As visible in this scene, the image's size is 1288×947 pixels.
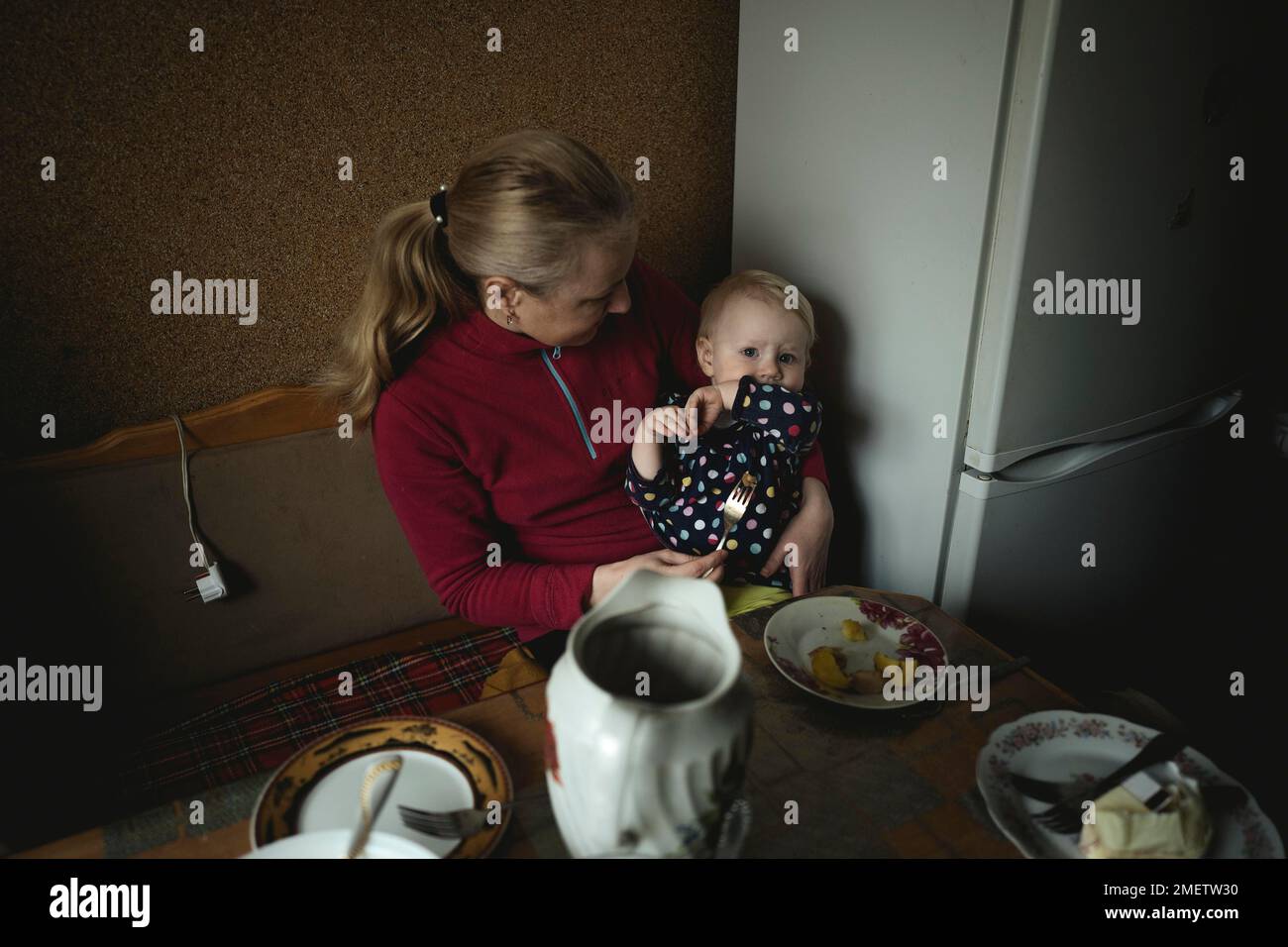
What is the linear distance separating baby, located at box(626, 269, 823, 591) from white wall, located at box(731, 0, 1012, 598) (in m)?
0.19

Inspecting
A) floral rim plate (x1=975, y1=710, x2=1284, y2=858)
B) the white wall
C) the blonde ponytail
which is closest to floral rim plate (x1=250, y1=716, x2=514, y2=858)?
floral rim plate (x1=975, y1=710, x2=1284, y2=858)

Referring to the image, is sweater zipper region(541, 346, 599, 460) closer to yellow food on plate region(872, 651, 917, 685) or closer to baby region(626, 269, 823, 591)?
baby region(626, 269, 823, 591)

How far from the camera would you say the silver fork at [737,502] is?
1.20 metres

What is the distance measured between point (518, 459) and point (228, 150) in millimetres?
657

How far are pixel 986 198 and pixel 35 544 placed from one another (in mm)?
1498

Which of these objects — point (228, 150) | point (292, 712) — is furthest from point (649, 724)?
point (228, 150)

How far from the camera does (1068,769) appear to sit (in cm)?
74

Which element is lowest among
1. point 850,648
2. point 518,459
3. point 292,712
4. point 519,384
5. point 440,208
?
point 292,712

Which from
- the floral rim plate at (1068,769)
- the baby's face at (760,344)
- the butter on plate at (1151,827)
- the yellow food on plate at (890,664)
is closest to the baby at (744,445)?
the baby's face at (760,344)

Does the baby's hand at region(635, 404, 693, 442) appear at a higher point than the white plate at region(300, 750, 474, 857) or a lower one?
higher

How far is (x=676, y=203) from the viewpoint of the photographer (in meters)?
1.65

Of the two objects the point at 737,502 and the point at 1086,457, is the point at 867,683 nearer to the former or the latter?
the point at 737,502

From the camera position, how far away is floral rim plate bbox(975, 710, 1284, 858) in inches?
26.0
